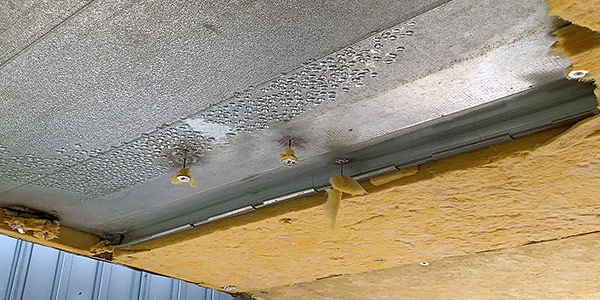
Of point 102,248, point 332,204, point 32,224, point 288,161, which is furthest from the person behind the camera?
point 102,248

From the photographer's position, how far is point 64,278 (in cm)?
258

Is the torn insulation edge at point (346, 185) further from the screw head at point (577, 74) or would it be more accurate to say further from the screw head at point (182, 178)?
the screw head at point (577, 74)

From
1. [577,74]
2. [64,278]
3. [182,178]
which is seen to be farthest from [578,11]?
[64,278]

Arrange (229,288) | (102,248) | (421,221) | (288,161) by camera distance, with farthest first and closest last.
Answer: (229,288) < (102,248) < (421,221) < (288,161)

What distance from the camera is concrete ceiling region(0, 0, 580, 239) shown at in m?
1.14

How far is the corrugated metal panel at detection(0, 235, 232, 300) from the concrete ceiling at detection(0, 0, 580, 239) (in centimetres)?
78

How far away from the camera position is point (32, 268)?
2.48 m

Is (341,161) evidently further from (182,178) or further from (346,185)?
(182,178)

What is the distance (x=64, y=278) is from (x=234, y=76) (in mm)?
1822

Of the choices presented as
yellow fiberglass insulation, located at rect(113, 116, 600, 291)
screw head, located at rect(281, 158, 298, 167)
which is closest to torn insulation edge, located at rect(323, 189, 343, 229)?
yellow fiberglass insulation, located at rect(113, 116, 600, 291)

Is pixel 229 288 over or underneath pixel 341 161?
underneath

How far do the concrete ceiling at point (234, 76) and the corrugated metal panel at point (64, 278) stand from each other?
775 millimetres

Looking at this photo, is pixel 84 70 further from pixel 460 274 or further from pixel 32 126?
pixel 460 274

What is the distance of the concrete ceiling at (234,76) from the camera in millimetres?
1141
